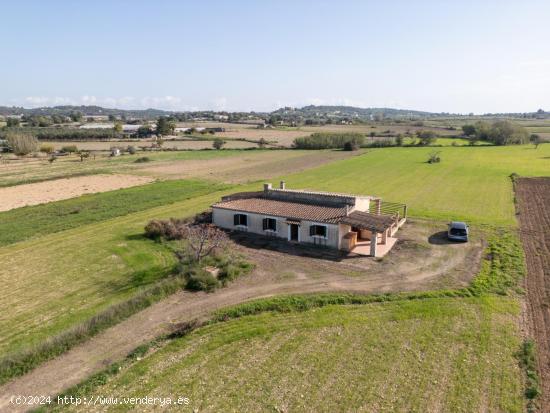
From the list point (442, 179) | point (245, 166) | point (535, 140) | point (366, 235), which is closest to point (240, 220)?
point (366, 235)

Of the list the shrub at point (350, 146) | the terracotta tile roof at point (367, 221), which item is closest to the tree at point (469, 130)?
the shrub at point (350, 146)

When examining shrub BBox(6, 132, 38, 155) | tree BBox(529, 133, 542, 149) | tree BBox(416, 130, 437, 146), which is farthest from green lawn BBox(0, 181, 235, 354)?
tree BBox(529, 133, 542, 149)

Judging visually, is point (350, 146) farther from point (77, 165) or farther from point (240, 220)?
point (240, 220)

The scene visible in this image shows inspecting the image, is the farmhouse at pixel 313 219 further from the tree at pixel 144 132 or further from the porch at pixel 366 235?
the tree at pixel 144 132

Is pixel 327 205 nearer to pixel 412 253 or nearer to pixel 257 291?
pixel 412 253

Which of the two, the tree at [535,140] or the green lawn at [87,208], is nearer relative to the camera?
the green lawn at [87,208]

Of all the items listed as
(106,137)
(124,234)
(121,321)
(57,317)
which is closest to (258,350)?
(121,321)

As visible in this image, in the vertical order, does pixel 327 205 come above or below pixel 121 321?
above
